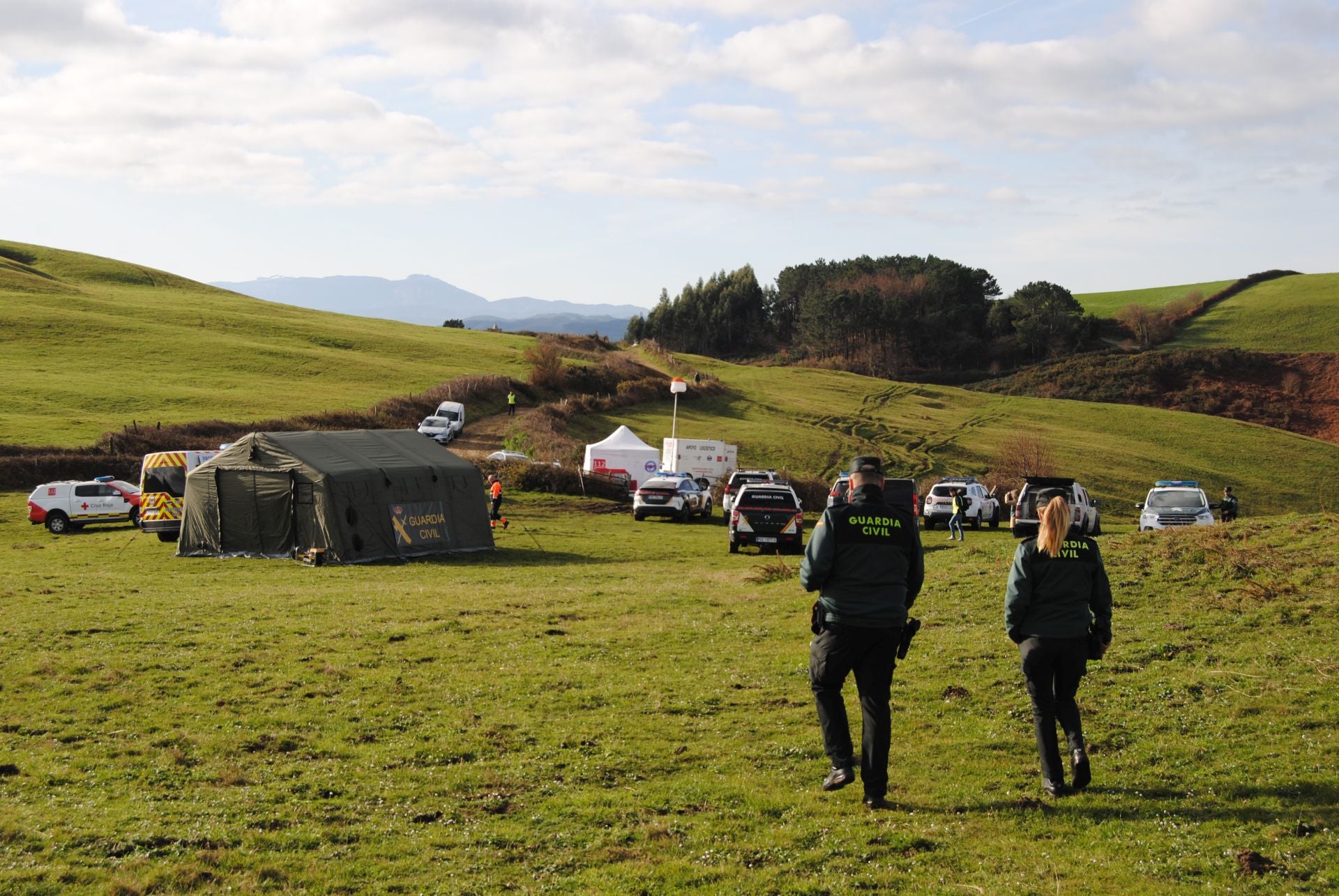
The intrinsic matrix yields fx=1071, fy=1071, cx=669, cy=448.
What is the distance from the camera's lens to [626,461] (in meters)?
45.8

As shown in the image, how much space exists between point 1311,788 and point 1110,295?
15205 centimetres

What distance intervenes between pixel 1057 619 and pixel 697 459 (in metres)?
39.5

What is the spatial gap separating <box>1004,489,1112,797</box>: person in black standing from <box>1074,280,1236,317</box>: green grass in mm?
124611

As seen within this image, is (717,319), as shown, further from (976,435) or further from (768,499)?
(768,499)

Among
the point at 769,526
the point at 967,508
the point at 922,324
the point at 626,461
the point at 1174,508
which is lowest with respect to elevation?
the point at 967,508

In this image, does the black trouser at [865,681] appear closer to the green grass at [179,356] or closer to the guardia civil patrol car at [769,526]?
the guardia civil patrol car at [769,526]

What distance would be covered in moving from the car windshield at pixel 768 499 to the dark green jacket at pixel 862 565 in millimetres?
19936

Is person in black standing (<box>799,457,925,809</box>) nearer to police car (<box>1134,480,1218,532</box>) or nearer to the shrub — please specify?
police car (<box>1134,480,1218,532</box>)

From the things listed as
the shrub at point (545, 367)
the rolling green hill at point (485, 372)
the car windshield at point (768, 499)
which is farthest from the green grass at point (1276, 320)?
the car windshield at point (768, 499)

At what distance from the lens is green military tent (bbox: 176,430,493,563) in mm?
24688

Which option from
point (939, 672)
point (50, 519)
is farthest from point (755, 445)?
point (939, 672)

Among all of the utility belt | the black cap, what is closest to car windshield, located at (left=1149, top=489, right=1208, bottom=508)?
the black cap

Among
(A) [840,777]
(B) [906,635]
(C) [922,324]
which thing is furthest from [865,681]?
(C) [922,324]

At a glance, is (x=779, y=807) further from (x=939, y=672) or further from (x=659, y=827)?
(x=939, y=672)
